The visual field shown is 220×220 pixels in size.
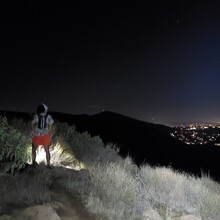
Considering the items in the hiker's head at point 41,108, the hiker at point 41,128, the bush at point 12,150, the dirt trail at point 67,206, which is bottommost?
the dirt trail at point 67,206

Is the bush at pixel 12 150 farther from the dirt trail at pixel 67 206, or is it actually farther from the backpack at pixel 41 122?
the dirt trail at pixel 67 206

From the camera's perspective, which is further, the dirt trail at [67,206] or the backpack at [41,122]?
the backpack at [41,122]

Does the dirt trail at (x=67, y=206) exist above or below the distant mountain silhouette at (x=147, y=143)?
→ below

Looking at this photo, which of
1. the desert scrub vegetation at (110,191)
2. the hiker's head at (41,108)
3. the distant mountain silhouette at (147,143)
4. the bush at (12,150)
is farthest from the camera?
the distant mountain silhouette at (147,143)

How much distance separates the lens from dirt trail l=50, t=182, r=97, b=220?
805 centimetres

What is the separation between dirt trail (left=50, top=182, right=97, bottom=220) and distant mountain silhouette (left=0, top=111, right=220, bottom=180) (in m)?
34.6

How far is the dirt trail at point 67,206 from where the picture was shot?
317 inches

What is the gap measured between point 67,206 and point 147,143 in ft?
154

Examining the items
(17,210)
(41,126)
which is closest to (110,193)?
(17,210)

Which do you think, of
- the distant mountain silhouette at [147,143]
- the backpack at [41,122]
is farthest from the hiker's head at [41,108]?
the distant mountain silhouette at [147,143]

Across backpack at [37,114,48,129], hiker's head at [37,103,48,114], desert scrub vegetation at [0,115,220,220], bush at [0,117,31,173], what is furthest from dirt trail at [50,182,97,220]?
hiker's head at [37,103,48,114]

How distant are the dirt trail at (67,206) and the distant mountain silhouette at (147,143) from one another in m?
34.6

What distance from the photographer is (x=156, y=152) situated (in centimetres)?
5109

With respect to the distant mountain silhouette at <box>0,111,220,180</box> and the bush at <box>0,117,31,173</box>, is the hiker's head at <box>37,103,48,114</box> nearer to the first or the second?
the bush at <box>0,117,31,173</box>
